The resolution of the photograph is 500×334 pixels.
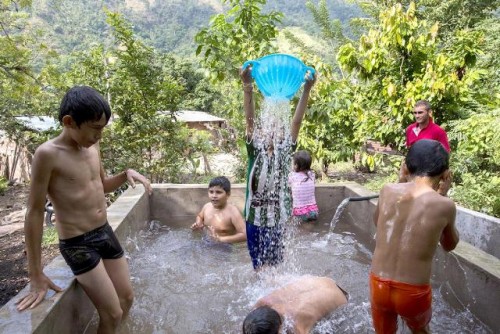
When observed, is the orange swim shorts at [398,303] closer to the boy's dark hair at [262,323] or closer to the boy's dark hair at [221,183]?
the boy's dark hair at [262,323]

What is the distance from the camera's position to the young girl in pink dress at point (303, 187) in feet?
16.5

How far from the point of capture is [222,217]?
4492mm

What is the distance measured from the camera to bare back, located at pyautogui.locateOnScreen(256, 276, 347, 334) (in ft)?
8.70

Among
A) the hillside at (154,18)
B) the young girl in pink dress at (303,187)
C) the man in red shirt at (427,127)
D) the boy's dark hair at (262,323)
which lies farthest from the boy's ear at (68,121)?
the hillside at (154,18)

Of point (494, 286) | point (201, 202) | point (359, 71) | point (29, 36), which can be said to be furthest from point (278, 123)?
point (29, 36)

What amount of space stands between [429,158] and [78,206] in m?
2.05

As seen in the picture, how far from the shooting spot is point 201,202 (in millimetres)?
5945

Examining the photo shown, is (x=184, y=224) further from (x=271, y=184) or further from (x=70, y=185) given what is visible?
(x=70, y=185)

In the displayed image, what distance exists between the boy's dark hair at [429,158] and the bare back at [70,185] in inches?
76.0

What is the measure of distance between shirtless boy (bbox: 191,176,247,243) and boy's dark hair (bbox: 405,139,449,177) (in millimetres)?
2456

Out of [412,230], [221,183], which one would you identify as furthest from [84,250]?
[221,183]

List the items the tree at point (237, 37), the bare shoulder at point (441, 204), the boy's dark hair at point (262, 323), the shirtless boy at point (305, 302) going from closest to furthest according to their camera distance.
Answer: the boy's dark hair at point (262, 323) → the bare shoulder at point (441, 204) → the shirtless boy at point (305, 302) → the tree at point (237, 37)

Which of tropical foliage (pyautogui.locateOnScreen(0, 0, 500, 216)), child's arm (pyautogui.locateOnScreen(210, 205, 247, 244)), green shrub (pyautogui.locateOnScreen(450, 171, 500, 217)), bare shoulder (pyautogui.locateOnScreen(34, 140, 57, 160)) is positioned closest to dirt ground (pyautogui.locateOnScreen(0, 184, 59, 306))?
tropical foliage (pyautogui.locateOnScreen(0, 0, 500, 216))

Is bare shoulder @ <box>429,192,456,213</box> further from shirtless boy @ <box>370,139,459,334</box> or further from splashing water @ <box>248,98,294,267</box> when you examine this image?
splashing water @ <box>248,98,294,267</box>
